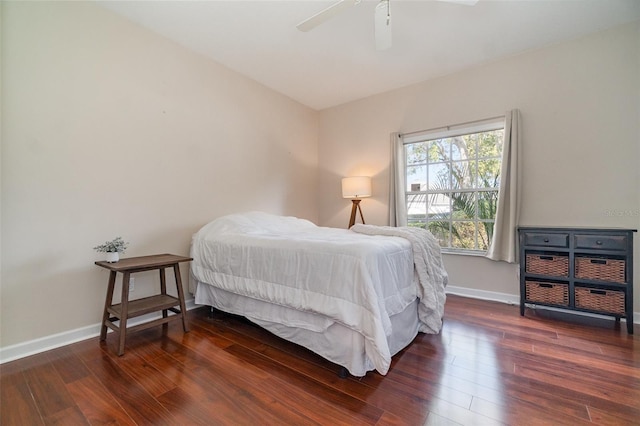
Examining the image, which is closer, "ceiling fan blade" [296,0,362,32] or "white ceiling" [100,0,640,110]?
Result: "ceiling fan blade" [296,0,362,32]

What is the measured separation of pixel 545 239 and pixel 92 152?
3.86 meters

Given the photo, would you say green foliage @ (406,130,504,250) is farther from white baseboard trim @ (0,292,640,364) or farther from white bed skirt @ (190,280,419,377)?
white bed skirt @ (190,280,419,377)

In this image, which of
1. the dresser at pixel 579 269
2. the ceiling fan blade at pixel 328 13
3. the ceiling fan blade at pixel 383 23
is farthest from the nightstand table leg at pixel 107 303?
the dresser at pixel 579 269

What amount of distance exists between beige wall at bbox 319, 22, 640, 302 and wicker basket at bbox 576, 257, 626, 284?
0.39m

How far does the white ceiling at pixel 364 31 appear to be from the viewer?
7.42 feet

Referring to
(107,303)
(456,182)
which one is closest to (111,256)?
(107,303)

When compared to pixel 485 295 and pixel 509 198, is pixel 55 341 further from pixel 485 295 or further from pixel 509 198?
pixel 509 198

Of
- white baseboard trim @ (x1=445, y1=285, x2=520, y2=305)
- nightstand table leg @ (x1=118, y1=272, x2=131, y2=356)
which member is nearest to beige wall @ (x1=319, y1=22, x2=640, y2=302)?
white baseboard trim @ (x1=445, y1=285, x2=520, y2=305)

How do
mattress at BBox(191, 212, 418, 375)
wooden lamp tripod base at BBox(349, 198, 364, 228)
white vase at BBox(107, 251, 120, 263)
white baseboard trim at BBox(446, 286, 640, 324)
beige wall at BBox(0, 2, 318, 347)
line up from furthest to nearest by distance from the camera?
1. wooden lamp tripod base at BBox(349, 198, 364, 228)
2. white baseboard trim at BBox(446, 286, 640, 324)
3. white vase at BBox(107, 251, 120, 263)
4. beige wall at BBox(0, 2, 318, 347)
5. mattress at BBox(191, 212, 418, 375)

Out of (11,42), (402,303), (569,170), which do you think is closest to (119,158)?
(11,42)

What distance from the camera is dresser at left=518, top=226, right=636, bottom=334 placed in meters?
2.24

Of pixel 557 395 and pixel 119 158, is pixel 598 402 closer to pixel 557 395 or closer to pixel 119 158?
pixel 557 395

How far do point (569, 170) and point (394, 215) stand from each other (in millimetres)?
1755

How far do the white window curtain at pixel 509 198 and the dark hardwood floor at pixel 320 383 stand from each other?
0.91 metres
